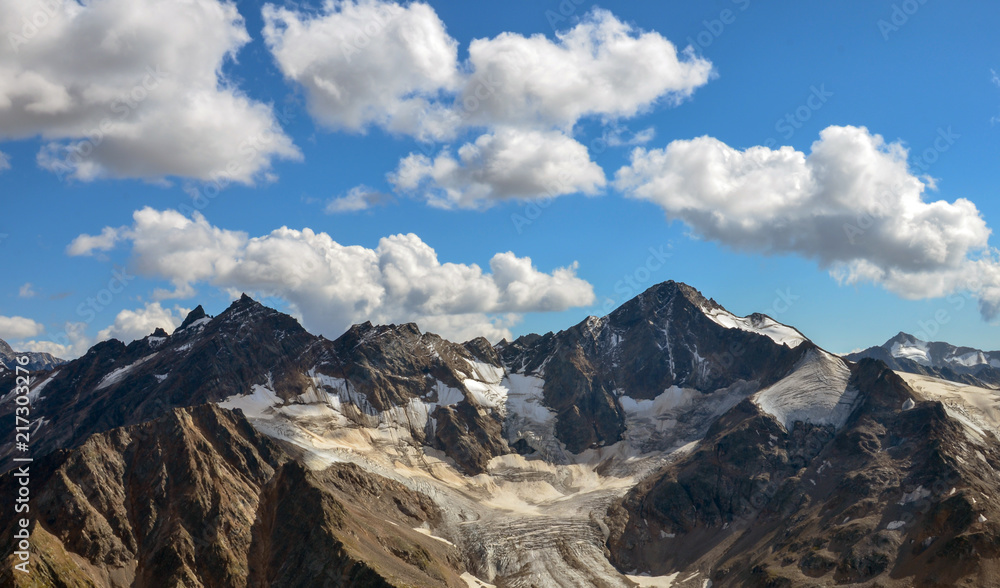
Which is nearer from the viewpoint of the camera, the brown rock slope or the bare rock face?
the brown rock slope

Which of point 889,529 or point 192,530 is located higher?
point 192,530

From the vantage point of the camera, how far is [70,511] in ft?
535

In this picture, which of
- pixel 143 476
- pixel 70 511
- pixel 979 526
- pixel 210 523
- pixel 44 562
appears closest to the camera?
pixel 44 562

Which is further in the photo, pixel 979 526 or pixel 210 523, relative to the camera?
pixel 210 523

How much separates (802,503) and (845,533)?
87.5ft

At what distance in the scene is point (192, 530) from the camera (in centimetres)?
17100

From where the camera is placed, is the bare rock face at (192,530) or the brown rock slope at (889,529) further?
the bare rock face at (192,530)

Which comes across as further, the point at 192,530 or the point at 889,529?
the point at 192,530

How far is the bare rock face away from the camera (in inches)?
5989

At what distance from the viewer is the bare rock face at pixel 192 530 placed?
15212 cm

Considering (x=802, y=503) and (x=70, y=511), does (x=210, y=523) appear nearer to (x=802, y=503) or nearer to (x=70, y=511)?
(x=70, y=511)

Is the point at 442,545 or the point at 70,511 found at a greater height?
the point at 70,511

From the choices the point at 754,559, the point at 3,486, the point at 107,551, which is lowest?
the point at 754,559

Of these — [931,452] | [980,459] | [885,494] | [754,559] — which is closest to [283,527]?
[754,559]
